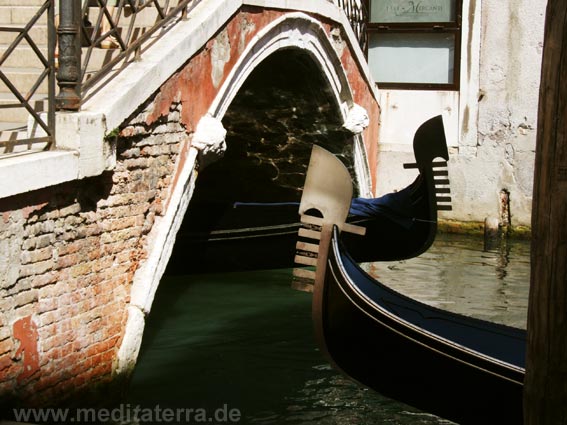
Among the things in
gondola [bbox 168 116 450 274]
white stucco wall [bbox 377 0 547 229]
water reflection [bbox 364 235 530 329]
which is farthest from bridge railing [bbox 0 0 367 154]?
white stucco wall [bbox 377 0 547 229]

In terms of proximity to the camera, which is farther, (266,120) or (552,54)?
(266,120)

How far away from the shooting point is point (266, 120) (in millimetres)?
5027

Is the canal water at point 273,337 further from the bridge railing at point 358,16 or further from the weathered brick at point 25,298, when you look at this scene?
the bridge railing at point 358,16

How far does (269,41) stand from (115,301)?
1.55m

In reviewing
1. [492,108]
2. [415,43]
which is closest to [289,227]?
[492,108]

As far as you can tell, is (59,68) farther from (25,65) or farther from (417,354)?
(417,354)

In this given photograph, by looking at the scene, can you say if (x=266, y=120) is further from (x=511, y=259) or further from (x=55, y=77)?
(x=55, y=77)

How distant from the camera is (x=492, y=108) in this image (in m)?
5.88

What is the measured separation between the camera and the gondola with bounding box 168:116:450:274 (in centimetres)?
466

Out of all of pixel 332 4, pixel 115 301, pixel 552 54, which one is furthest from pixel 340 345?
pixel 332 4

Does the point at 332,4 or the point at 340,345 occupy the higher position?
the point at 332,4

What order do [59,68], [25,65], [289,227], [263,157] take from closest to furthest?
[59,68], [25,65], [289,227], [263,157]

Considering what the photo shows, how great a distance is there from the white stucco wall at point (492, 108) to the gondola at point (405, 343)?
3.04 metres

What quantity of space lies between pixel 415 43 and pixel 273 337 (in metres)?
2.79
